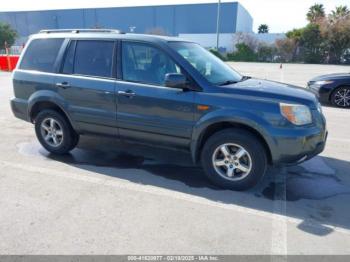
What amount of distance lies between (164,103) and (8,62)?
694 inches

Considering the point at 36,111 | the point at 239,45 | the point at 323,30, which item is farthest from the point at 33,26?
the point at 36,111

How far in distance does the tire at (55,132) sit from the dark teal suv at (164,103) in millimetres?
16

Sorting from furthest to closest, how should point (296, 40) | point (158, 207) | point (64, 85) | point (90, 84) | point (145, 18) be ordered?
point (145, 18), point (296, 40), point (64, 85), point (90, 84), point (158, 207)

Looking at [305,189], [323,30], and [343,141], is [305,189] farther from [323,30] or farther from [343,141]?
[323,30]

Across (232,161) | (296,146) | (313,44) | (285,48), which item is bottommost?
(232,161)

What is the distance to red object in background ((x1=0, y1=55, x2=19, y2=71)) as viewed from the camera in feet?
60.3

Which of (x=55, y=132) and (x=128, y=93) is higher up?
(x=128, y=93)

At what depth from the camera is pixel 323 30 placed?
3819 cm

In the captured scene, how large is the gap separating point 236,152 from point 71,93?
255 centimetres

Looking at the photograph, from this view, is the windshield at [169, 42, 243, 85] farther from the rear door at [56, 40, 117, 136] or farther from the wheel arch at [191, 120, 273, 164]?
the rear door at [56, 40, 117, 136]

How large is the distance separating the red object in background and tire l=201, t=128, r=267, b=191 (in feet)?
58.4

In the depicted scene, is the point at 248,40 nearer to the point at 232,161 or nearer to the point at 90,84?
the point at 90,84

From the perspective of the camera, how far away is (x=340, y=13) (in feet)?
135

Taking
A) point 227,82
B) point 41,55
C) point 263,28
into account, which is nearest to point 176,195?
point 227,82
